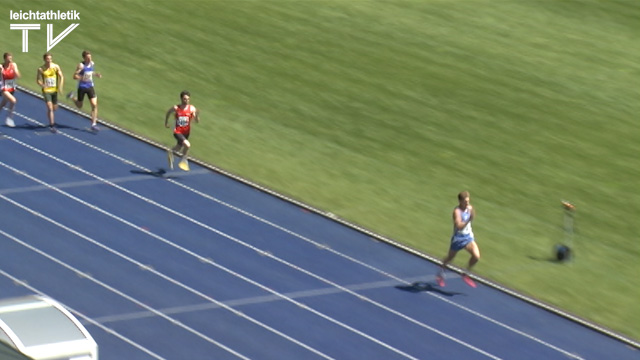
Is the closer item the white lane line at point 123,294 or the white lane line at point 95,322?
the white lane line at point 95,322

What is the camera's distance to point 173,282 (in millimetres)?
20453

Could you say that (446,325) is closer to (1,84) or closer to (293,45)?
(1,84)

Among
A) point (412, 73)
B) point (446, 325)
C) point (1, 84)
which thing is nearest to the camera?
point (446, 325)

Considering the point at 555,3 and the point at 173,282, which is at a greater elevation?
the point at 555,3

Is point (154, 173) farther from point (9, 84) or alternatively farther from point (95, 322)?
point (95, 322)

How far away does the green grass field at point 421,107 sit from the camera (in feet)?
76.7

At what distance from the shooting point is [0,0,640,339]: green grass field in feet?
76.7

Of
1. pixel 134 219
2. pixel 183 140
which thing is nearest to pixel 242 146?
pixel 183 140

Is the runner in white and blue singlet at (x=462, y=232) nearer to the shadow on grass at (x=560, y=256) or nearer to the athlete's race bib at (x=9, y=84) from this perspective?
the shadow on grass at (x=560, y=256)

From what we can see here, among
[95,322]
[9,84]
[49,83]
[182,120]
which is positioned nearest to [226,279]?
[95,322]

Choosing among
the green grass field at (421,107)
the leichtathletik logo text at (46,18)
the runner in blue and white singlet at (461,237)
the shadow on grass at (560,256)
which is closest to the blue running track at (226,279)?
the runner in blue and white singlet at (461,237)

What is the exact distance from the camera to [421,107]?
29.2 meters

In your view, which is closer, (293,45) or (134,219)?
(134,219)

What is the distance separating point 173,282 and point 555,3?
62.6 feet
